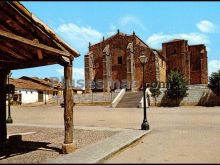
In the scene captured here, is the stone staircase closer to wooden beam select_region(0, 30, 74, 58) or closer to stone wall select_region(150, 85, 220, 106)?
stone wall select_region(150, 85, 220, 106)

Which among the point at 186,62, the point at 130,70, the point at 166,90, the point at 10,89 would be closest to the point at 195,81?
the point at 186,62

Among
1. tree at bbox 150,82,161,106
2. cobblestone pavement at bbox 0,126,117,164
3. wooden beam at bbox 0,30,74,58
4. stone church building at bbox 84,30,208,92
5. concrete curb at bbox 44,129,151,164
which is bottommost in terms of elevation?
cobblestone pavement at bbox 0,126,117,164

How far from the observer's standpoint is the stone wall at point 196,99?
125ft

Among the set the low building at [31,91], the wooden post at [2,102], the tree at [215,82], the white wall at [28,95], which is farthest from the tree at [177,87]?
the wooden post at [2,102]

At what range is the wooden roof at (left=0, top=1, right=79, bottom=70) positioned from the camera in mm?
9453

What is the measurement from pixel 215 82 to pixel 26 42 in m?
31.1

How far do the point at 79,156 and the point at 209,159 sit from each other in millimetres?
3661

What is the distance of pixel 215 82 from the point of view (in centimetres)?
3706

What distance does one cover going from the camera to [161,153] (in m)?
10.1

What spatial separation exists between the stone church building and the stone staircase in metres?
8.45

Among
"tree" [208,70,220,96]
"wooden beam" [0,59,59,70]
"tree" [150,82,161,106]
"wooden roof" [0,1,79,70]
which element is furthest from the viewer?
"tree" [150,82,161,106]

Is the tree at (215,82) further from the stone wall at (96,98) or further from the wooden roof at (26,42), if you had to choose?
the wooden roof at (26,42)

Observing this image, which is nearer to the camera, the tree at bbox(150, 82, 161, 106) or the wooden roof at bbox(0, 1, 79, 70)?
the wooden roof at bbox(0, 1, 79, 70)

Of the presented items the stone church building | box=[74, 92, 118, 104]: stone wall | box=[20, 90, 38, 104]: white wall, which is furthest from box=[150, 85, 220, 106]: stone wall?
box=[20, 90, 38, 104]: white wall
